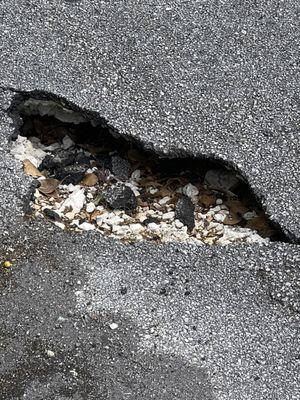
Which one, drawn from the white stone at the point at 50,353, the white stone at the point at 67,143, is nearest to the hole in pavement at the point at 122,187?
the white stone at the point at 67,143

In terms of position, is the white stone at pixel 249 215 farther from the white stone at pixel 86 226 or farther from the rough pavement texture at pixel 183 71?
the white stone at pixel 86 226

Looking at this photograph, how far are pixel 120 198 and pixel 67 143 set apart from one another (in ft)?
1.84

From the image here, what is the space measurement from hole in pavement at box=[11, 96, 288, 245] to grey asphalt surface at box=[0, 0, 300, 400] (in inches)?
5.0

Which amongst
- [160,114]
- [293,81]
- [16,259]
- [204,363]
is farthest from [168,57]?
[204,363]

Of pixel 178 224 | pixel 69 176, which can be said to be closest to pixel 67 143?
pixel 69 176

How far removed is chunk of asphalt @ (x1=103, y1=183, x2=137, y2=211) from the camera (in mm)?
3773

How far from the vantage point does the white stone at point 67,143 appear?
13.5 ft

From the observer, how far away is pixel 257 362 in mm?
3104

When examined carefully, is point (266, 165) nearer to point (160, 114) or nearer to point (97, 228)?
point (160, 114)

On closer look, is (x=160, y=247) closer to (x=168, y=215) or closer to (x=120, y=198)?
(x=168, y=215)

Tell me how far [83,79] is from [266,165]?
114cm

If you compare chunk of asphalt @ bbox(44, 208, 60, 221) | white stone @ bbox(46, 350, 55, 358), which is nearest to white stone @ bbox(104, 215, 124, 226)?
chunk of asphalt @ bbox(44, 208, 60, 221)

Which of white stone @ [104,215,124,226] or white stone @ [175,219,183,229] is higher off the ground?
white stone @ [175,219,183,229]

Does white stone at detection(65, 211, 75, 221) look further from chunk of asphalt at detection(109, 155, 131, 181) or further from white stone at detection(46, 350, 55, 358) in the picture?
white stone at detection(46, 350, 55, 358)
